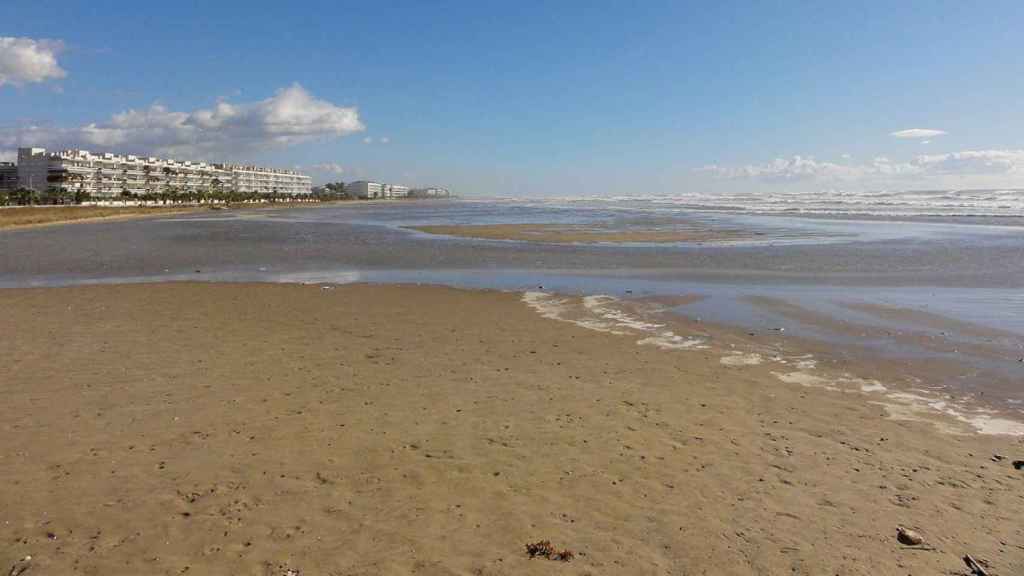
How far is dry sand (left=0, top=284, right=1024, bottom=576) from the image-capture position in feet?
15.5

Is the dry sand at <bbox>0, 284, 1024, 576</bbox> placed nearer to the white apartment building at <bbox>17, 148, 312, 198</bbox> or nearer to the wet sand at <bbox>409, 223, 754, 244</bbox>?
the wet sand at <bbox>409, 223, 754, 244</bbox>

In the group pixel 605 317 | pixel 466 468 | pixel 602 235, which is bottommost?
pixel 466 468

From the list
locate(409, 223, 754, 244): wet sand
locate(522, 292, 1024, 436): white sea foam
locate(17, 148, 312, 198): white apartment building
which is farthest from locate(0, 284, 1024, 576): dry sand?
locate(17, 148, 312, 198): white apartment building

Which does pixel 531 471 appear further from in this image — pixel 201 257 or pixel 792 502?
pixel 201 257

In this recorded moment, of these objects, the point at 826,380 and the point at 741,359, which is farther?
the point at 741,359

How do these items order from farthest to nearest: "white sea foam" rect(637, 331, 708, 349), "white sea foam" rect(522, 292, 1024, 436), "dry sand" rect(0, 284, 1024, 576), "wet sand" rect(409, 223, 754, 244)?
"wet sand" rect(409, 223, 754, 244), "white sea foam" rect(637, 331, 708, 349), "white sea foam" rect(522, 292, 1024, 436), "dry sand" rect(0, 284, 1024, 576)

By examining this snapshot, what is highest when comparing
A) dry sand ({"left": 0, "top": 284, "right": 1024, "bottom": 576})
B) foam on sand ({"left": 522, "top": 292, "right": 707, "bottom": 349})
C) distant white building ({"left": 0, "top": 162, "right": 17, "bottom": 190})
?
distant white building ({"left": 0, "top": 162, "right": 17, "bottom": 190})

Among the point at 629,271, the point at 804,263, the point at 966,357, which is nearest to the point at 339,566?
the point at 966,357

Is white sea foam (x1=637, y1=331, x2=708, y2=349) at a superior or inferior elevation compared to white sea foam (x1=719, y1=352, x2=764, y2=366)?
superior

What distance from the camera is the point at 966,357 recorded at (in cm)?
1079

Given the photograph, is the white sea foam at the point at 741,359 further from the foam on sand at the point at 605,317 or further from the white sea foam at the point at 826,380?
the foam on sand at the point at 605,317

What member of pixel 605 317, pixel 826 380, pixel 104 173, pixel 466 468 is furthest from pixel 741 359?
pixel 104 173

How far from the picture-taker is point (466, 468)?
6141 mm

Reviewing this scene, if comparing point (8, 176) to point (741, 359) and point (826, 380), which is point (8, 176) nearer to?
point (741, 359)
